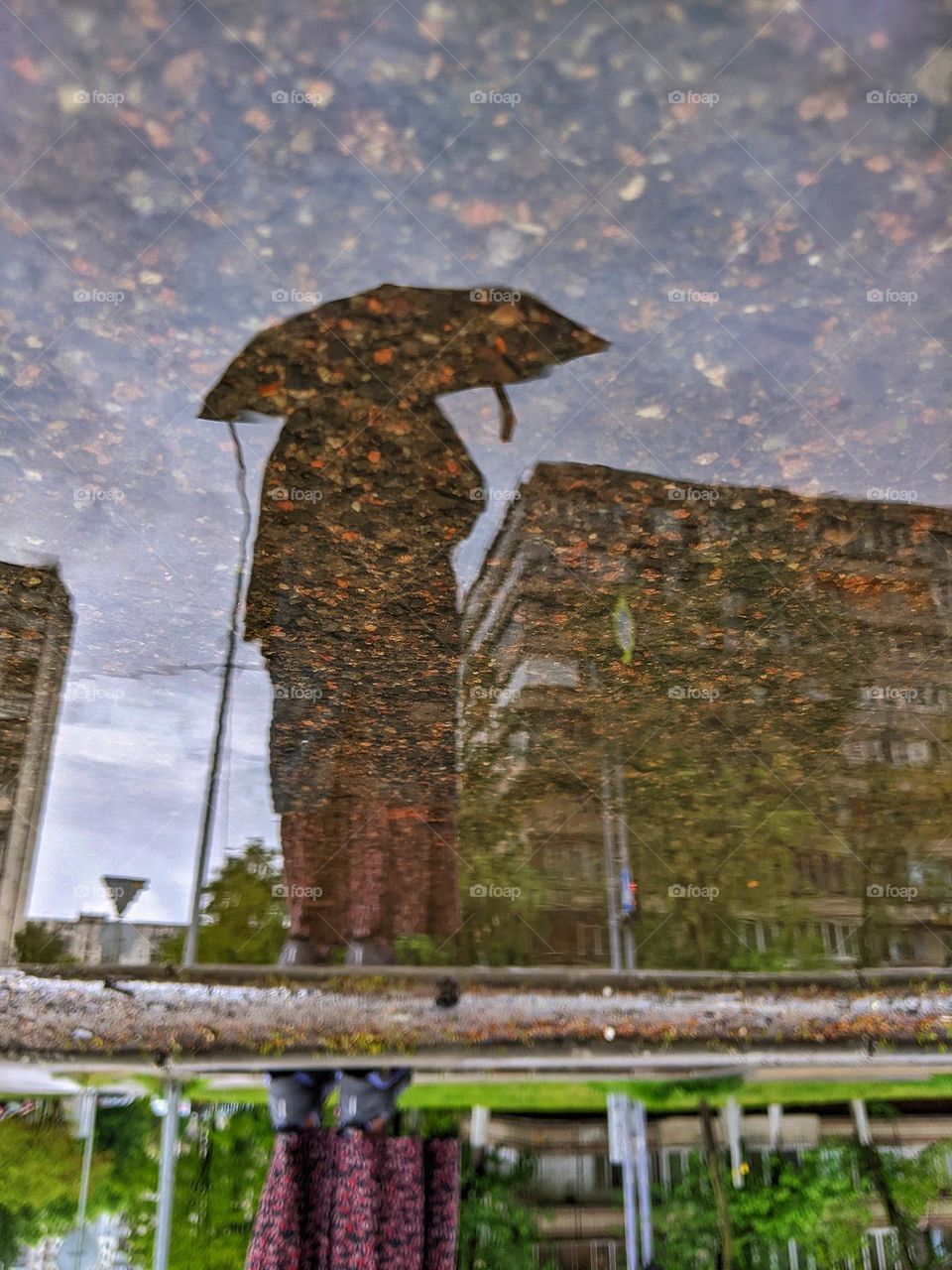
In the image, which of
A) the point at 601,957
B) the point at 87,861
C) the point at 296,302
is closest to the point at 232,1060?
the point at 87,861

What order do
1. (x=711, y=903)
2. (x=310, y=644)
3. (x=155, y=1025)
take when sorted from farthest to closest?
(x=711, y=903), (x=155, y=1025), (x=310, y=644)

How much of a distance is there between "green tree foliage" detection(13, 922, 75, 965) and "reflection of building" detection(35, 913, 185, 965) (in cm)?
3

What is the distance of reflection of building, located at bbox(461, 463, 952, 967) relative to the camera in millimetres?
1978

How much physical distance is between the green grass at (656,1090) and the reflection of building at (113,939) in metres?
1.11

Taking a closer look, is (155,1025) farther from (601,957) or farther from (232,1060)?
(601,957)

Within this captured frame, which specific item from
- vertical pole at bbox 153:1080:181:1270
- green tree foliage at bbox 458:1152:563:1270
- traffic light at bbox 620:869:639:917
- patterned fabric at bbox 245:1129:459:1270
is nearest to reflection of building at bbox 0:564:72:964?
vertical pole at bbox 153:1080:181:1270

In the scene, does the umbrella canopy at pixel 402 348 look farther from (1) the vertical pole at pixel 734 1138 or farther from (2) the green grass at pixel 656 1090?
(1) the vertical pole at pixel 734 1138

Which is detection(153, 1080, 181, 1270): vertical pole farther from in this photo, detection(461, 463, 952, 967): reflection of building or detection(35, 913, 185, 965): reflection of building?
detection(461, 463, 952, 967): reflection of building

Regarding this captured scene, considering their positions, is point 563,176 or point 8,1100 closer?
point 563,176

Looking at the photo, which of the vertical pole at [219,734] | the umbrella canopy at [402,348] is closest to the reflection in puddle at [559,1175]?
the vertical pole at [219,734]

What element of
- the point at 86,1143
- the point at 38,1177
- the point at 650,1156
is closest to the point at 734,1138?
the point at 650,1156

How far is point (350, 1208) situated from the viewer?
349cm

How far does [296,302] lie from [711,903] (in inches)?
136

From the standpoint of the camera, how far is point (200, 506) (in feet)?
6.22
